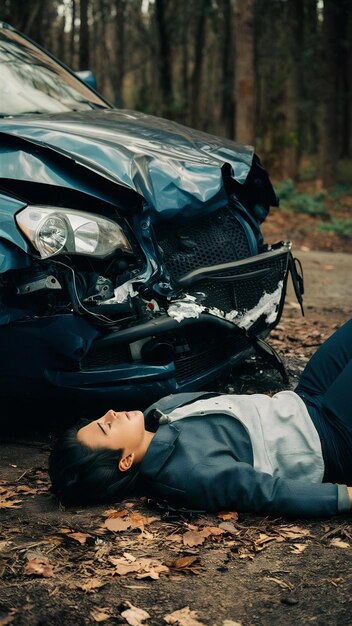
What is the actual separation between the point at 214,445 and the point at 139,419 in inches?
12.2

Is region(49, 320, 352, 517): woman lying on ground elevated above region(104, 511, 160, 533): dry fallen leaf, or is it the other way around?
region(49, 320, 352, 517): woman lying on ground

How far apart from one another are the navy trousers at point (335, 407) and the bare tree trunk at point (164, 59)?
16.9 m

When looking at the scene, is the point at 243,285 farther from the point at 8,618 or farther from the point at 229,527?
the point at 8,618

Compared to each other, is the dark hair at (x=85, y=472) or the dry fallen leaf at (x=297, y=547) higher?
the dark hair at (x=85, y=472)

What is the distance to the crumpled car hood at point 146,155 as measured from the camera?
153 inches

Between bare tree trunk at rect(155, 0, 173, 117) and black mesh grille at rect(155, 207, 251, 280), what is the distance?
16.0 meters

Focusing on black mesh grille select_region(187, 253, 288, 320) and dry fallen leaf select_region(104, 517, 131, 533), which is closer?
dry fallen leaf select_region(104, 517, 131, 533)

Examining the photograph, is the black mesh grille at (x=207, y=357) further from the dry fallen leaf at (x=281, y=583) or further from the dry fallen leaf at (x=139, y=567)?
the dry fallen leaf at (x=281, y=583)

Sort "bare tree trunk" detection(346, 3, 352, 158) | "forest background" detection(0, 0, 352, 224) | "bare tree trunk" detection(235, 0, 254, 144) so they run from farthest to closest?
1. "bare tree trunk" detection(346, 3, 352, 158)
2. "forest background" detection(0, 0, 352, 224)
3. "bare tree trunk" detection(235, 0, 254, 144)

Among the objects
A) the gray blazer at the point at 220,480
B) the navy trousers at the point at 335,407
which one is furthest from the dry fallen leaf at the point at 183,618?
the navy trousers at the point at 335,407

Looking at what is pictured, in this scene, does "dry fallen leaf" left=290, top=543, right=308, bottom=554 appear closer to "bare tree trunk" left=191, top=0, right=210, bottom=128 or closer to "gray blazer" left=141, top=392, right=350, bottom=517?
"gray blazer" left=141, top=392, right=350, bottom=517

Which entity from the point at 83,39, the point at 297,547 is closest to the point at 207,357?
the point at 297,547

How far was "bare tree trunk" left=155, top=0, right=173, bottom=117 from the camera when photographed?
19.4 meters

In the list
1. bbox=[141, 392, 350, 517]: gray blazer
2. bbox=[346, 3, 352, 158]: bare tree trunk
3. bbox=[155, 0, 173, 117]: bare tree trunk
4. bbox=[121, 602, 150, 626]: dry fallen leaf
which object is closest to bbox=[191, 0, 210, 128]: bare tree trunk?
bbox=[155, 0, 173, 117]: bare tree trunk
